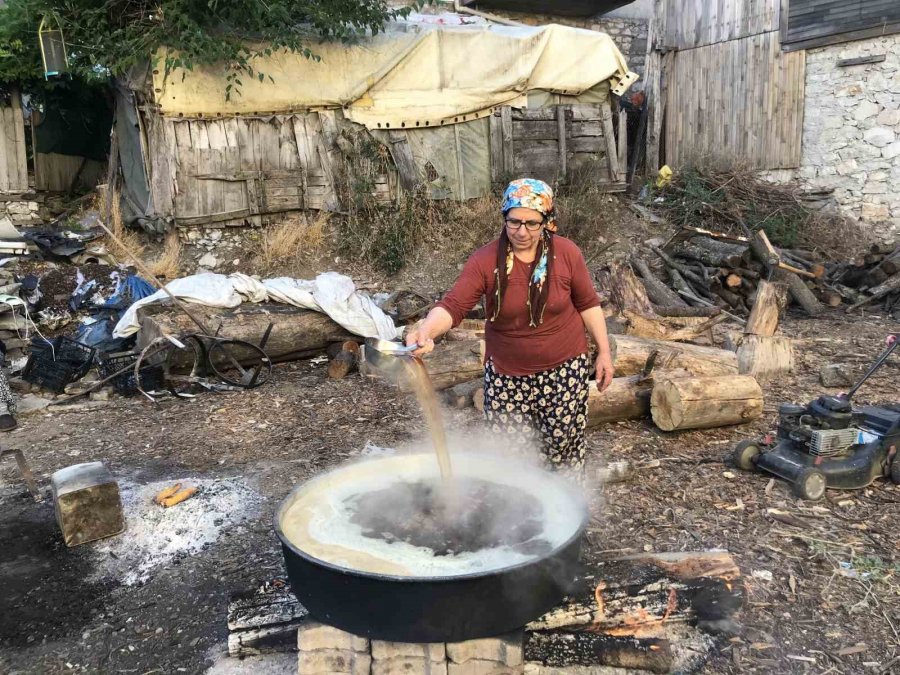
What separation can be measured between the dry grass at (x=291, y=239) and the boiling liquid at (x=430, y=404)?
776 cm

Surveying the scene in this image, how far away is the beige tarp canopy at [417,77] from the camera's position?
9.88 meters

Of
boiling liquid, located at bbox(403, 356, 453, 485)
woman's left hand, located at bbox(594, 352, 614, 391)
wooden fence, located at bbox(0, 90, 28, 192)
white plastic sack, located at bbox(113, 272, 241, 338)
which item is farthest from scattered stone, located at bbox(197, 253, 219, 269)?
boiling liquid, located at bbox(403, 356, 453, 485)

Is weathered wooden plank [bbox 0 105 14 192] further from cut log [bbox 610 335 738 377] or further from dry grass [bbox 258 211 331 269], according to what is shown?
cut log [bbox 610 335 738 377]

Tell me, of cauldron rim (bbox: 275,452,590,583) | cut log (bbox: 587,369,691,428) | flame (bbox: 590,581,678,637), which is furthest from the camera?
cut log (bbox: 587,369,691,428)

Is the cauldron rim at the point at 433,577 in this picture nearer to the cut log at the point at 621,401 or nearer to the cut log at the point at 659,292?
the cut log at the point at 621,401

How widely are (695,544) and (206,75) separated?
923cm

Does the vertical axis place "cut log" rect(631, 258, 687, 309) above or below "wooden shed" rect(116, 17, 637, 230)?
below

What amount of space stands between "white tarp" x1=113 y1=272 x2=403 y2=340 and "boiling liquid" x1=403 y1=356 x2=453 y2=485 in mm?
4569

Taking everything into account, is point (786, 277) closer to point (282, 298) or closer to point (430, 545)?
point (282, 298)

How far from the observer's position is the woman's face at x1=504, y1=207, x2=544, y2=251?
117 inches

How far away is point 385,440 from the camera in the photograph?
534 cm

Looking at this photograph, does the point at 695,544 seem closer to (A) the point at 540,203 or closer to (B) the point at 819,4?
(A) the point at 540,203

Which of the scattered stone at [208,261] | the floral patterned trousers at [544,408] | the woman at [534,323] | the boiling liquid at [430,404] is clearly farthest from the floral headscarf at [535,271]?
the scattered stone at [208,261]

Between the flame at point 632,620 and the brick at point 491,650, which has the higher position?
the brick at point 491,650
